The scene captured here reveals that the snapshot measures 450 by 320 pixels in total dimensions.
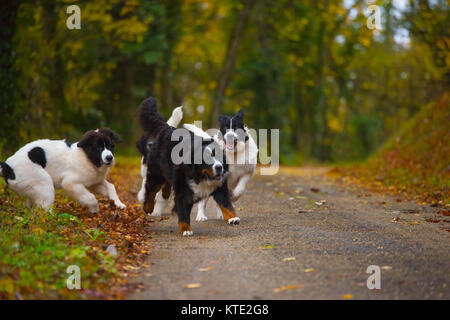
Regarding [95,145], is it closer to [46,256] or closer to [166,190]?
[166,190]

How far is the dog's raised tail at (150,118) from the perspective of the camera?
916 centimetres

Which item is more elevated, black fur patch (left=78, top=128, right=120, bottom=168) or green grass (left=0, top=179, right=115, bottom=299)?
black fur patch (left=78, top=128, right=120, bottom=168)

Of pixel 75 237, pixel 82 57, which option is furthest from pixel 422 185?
pixel 82 57

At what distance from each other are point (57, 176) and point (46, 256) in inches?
120

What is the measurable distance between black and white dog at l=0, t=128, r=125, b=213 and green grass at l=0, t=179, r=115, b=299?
18.1 inches

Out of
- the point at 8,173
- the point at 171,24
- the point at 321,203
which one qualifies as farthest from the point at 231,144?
the point at 171,24

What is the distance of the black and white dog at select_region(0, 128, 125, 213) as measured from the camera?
7887 mm

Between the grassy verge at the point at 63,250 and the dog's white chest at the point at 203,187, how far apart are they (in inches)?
35.1

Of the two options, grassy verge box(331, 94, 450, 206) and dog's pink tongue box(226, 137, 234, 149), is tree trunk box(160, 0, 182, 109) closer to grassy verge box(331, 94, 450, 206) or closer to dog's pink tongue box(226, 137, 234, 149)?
grassy verge box(331, 94, 450, 206)

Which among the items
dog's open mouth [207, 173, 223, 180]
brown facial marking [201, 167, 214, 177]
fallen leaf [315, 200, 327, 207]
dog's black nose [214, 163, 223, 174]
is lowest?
fallen leaf [315, 200, 327, 207]

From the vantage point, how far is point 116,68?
24078 millimetres
